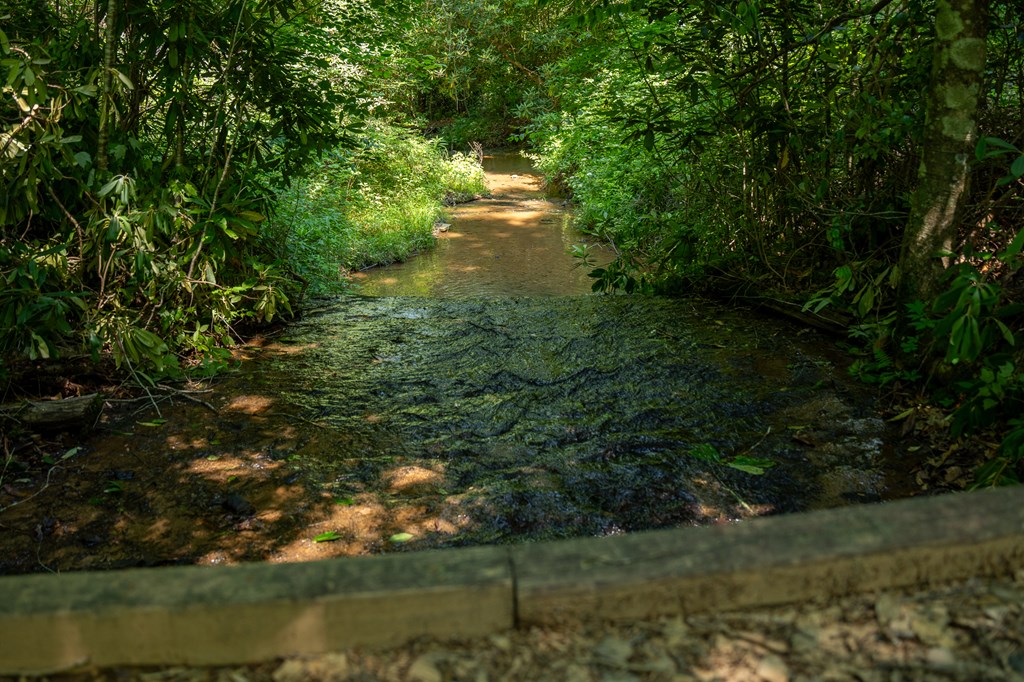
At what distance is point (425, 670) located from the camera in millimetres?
1679

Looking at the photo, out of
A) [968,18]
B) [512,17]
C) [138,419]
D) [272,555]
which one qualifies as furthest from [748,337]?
[512,17]

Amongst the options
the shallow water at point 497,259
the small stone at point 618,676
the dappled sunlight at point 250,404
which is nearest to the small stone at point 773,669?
the small stone at point 618,676

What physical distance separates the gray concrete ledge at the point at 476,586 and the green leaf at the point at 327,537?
153cm

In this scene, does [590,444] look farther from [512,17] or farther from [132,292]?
[512,17]

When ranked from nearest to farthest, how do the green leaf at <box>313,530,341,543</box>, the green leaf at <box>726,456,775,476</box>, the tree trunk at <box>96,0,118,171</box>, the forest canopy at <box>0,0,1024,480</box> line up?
the green leaf at <box>313,530,341,543</box> → the green leaf at <box>726,456,775,476</box> → the forest canopy at <box>0,0,1024,480</box> → the tree trunk at <box>96,0,118,171</box>

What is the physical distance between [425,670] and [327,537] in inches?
69.1

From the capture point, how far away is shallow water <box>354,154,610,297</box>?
35.7 ft

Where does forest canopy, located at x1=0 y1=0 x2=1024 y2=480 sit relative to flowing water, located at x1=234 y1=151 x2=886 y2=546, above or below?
above

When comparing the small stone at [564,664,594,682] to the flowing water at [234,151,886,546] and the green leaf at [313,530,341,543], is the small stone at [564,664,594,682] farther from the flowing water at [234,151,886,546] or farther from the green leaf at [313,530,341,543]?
the green leaf at [313,530,341,543]

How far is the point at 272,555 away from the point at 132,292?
2484mm

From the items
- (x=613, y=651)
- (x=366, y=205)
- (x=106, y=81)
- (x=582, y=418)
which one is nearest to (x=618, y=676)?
(x=613, y=651)

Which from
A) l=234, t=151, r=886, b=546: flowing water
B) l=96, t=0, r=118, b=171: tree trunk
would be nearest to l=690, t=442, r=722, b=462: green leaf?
l=234, t=151, r=886, b=546: flowing water

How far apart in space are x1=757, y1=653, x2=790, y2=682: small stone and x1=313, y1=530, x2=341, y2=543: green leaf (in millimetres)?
2095

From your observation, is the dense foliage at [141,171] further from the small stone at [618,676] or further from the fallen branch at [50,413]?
the small stone at [618,676]
